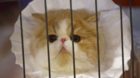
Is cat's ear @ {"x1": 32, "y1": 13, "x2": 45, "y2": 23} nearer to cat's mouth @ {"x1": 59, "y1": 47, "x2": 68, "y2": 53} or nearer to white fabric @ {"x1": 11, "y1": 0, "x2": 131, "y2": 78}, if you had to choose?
white fabric @ {"x1": 11, "y1": 0, "x2": 131, "y2": 78}

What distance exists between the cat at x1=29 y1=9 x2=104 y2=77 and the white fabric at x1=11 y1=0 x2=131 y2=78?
3cm

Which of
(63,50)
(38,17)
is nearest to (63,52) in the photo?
(63,50)

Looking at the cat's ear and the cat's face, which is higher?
the cat's ear

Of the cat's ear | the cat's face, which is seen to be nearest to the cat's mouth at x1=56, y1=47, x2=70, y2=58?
the cat's face

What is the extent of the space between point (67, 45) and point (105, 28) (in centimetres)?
14

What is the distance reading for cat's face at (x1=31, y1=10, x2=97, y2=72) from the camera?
95 cm

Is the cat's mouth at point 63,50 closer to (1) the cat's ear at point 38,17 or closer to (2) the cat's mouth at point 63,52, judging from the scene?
(2) the cat's mouth at point 63,52

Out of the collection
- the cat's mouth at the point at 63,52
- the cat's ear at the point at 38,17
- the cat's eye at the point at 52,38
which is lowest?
the cat's mouth at the point at 63,52

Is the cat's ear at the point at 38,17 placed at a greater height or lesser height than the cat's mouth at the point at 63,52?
greater

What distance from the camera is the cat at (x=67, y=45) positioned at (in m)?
0.95

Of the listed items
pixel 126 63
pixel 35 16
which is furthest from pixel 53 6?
pixel 126 63

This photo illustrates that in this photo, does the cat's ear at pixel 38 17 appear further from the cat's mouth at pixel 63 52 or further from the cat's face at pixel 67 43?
the cat's mouth at pixel 63 52

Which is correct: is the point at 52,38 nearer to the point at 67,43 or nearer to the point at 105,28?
the point at 67,43

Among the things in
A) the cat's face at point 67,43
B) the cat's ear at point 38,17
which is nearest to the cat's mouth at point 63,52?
the cat's face at point 67,43
